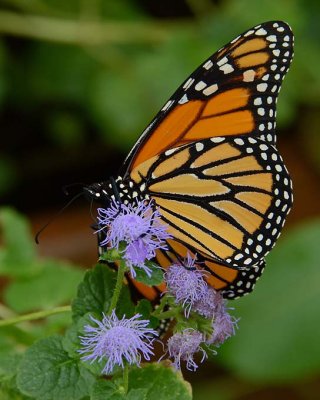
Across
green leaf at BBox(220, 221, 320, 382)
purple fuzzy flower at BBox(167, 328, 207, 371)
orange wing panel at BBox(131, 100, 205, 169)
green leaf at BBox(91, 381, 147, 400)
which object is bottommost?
green leaf at BBox(220, 221, 320, 382)

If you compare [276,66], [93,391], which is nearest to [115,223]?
[93,391]

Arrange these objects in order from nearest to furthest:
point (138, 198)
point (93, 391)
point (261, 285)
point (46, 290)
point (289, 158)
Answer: point (93, 391) < point (138, 198) < point (46, 290) < point (261, 285) < point (289, 158)

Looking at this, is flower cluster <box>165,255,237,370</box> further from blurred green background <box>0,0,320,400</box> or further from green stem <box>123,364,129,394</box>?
blurred green background <box>0,0,320,400</box>

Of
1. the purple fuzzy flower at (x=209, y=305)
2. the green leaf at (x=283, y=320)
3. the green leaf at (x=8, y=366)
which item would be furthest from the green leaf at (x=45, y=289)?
the green leaf at (x=283, y=320)

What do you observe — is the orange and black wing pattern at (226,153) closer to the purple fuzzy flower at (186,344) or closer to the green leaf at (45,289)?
the purple fuzzy flower at (186,344)

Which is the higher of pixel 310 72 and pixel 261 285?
pixel 310 72

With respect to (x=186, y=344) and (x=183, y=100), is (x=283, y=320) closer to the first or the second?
(x=183, y=100)

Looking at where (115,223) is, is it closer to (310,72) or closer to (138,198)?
(138,198)

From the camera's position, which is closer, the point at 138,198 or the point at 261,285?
the point at 138,198

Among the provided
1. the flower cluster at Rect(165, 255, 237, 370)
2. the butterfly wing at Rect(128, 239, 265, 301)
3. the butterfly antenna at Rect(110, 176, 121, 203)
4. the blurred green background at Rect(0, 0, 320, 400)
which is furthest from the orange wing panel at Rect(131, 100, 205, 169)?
the blurred green background at Rect(0, 0, 320, 400)
